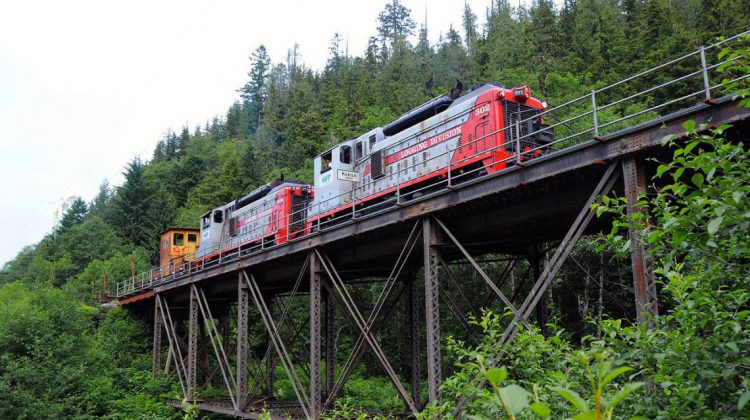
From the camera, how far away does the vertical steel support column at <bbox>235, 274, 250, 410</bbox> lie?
66.8 ft

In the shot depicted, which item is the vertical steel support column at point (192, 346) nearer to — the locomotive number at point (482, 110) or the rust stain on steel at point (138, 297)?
the rust stain on steel at point (138, 297)

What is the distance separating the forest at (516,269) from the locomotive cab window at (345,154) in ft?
25.4

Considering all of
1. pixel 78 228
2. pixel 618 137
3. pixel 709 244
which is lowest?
pixel 709 244

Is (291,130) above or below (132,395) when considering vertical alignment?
above

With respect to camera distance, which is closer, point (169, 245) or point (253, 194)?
point (253, 194)

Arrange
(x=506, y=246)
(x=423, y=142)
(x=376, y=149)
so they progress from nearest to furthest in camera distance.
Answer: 1. (x=506, y=246)
2. (x=423, y=142)
3. (x=376, y=149)

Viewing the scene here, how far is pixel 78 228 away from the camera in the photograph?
214 feet

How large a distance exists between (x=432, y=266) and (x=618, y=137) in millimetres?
5047

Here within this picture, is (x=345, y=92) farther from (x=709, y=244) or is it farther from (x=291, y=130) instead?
(x=709, y=244)

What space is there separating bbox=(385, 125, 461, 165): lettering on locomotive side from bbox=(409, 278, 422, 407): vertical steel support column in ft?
12.8

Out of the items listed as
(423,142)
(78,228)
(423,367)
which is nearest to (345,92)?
(78,228)

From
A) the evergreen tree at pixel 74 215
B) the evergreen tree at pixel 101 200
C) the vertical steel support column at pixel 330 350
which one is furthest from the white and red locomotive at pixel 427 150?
the evergreen tree at pixel 101 200

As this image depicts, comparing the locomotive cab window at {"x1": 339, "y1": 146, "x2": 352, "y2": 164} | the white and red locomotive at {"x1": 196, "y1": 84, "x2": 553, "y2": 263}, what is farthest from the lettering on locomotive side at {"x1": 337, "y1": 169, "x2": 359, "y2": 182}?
the locomotive cab window at {"x1": 339, "y1": 146, "x2": 352, "y2": 164}

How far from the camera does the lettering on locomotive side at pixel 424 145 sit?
16.8m
